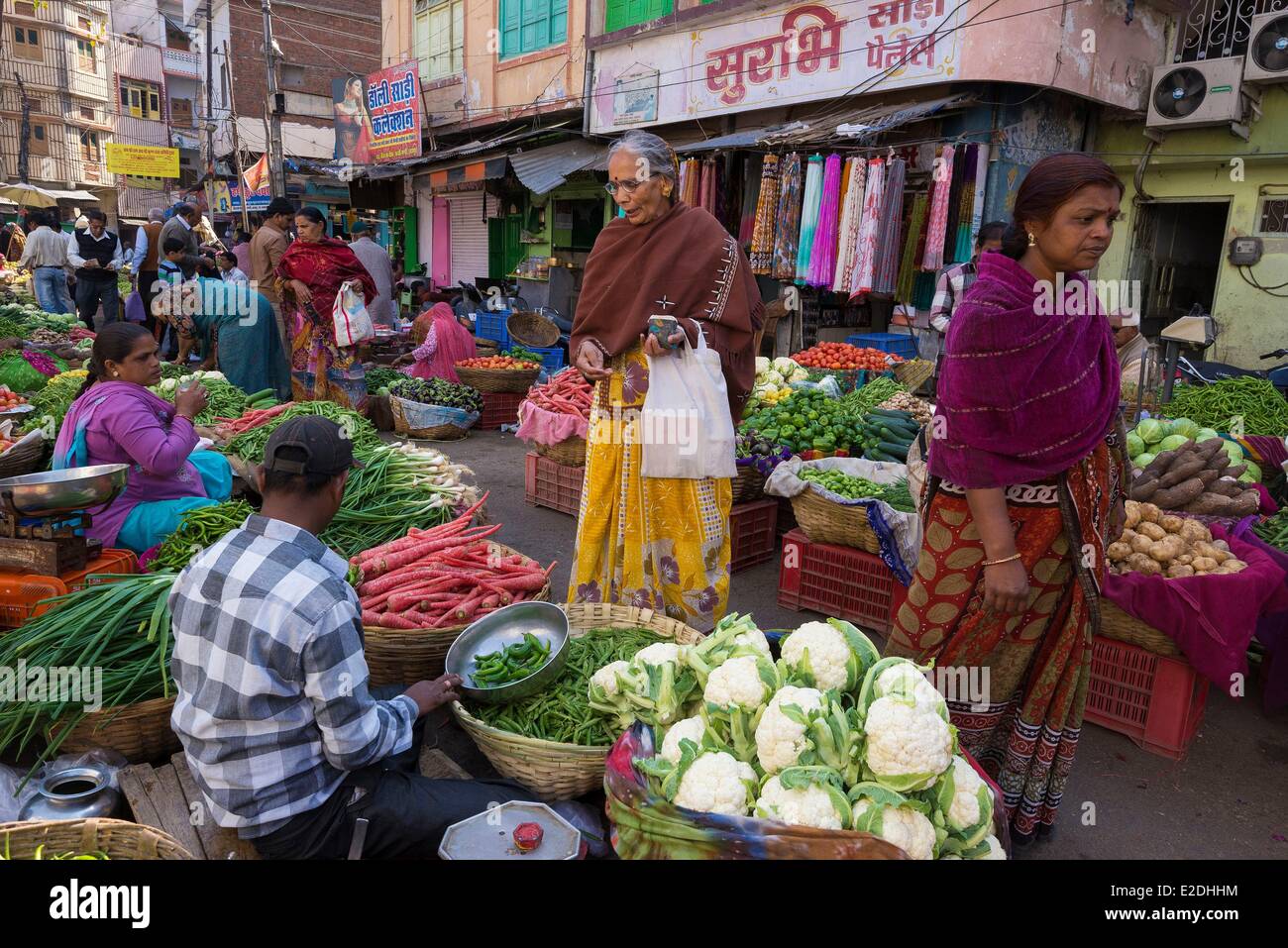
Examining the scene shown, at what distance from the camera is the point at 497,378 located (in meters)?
9.13

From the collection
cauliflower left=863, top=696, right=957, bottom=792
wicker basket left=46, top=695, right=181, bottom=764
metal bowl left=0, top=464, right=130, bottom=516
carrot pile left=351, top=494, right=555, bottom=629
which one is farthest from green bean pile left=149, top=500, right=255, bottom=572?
cauliflower left=863, top=696, right=957, bottom=792

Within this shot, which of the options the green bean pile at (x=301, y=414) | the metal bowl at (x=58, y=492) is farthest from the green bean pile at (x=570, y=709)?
the green bean pile at (x=301, y=414)

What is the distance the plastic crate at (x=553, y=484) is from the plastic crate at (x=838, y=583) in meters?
1.91

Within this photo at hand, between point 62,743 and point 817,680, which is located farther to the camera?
point 62,743

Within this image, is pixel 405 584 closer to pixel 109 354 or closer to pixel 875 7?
pixel 109 354

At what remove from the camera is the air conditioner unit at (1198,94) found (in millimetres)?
7891

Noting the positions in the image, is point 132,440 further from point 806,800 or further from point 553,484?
point 806,800

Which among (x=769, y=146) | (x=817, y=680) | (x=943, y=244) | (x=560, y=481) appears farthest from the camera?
(x=769, y=146)

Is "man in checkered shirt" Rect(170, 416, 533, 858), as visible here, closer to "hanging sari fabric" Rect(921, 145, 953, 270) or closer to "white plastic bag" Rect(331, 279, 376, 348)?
"white plastic bag" Rect(331, 279, 376, 348)

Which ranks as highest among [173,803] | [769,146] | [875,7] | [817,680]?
[875,7]

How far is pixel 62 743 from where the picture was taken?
271 cm

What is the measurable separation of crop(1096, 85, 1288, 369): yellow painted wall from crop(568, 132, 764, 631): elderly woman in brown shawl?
24.1 ft
